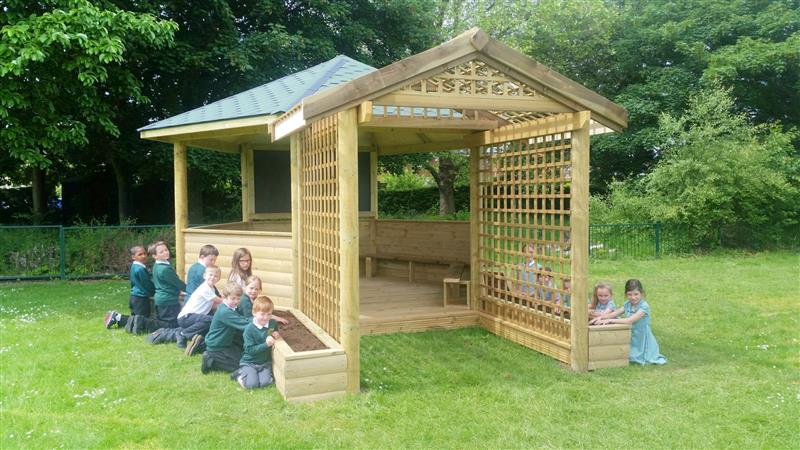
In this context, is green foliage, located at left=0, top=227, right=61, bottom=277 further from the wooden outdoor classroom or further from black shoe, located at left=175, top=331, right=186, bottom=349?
black shoe, located at left=175, top=331, right=186, bottom=349

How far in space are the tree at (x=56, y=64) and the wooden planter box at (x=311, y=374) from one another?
743 centimetres

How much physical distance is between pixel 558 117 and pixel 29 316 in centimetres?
779

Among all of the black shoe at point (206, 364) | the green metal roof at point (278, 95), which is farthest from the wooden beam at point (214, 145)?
the black shoe at point (206, 364)

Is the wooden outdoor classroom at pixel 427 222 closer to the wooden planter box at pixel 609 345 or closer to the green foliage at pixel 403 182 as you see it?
the wooden planter box at pixel 609 345

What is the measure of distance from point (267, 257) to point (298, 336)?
2.34 metres

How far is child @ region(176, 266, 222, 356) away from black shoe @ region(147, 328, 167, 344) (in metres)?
0.31

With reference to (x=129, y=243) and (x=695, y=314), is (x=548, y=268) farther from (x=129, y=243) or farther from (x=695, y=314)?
(x=129, y=243)

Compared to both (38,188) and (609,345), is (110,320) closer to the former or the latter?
(609,345)

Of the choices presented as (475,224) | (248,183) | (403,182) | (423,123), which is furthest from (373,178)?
(403,182)

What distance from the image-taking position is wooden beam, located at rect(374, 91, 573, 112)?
5.62 m

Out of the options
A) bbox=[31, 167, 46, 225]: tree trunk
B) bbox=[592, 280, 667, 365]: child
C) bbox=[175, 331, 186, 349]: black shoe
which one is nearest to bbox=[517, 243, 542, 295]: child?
bbox=[592, 280, 667, 365]: child

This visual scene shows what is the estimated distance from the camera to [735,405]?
202 inches

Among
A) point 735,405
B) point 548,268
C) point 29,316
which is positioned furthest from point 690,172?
point 29,316

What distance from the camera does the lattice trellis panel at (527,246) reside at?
6.64m
